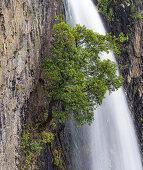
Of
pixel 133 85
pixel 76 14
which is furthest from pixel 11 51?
pixel 133 85

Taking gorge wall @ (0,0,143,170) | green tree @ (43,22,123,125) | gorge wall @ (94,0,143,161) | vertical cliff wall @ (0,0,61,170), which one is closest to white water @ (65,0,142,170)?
gorge wall @ (0,0,143,170)

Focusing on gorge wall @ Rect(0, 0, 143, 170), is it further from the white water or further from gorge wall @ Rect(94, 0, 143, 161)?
gorge wall @ Rect(94, 0, 143, 161)

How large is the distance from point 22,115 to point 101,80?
3745 millimetres

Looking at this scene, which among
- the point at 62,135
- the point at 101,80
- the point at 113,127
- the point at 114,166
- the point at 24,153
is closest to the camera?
the point at 24,153

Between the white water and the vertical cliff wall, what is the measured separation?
221 inches

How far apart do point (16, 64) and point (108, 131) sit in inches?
363

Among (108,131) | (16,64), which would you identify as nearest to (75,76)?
(16,64)

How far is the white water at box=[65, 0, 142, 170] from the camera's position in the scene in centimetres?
1262

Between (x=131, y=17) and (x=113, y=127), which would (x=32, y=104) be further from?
(x=131, y=17)

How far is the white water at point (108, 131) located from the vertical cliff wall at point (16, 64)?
562 centimetres

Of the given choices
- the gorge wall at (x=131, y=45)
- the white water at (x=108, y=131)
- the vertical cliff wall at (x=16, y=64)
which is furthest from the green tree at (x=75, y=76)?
the gorge wall at (x=131, y=45)

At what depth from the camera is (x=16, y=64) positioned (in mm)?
6891

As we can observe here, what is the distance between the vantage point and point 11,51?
20.8 feet

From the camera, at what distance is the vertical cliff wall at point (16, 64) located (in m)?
5.80
